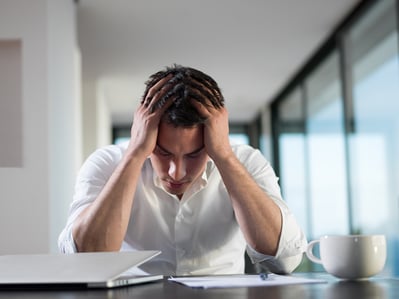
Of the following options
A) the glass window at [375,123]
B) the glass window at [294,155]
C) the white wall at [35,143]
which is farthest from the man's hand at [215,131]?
the glass window at [294,155]

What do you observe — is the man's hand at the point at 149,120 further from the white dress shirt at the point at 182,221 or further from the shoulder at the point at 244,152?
the shoulder at the point at 244,152

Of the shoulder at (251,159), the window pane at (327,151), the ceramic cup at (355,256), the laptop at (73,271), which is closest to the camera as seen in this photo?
the laptop at (73,271)

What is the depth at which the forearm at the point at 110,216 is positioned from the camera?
159 centimetres

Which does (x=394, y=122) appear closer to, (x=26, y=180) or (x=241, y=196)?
(x=26, y=180)

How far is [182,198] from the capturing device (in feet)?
5.71

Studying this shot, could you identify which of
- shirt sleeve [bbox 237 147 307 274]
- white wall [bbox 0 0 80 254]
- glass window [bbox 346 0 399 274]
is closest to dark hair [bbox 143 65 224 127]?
shirt sleeve [bbox 237 147 307 274]

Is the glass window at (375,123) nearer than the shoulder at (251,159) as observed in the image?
No

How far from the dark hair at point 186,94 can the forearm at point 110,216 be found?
0.52 ft

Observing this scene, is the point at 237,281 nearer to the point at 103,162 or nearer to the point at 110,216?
the point at 110,216

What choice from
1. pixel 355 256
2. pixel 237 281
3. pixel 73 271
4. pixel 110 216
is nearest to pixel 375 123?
pixel 110 216

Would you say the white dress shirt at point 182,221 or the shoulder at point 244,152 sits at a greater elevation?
the shoulder at point 244,152

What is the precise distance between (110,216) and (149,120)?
253mm

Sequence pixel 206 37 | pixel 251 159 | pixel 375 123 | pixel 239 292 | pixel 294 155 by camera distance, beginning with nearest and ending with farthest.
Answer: pixel 239 292 < pixel 251 159 < pixel 375 123 < pixel 206 37 < pixel 294 155

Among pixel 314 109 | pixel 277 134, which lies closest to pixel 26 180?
pixel 314 109
